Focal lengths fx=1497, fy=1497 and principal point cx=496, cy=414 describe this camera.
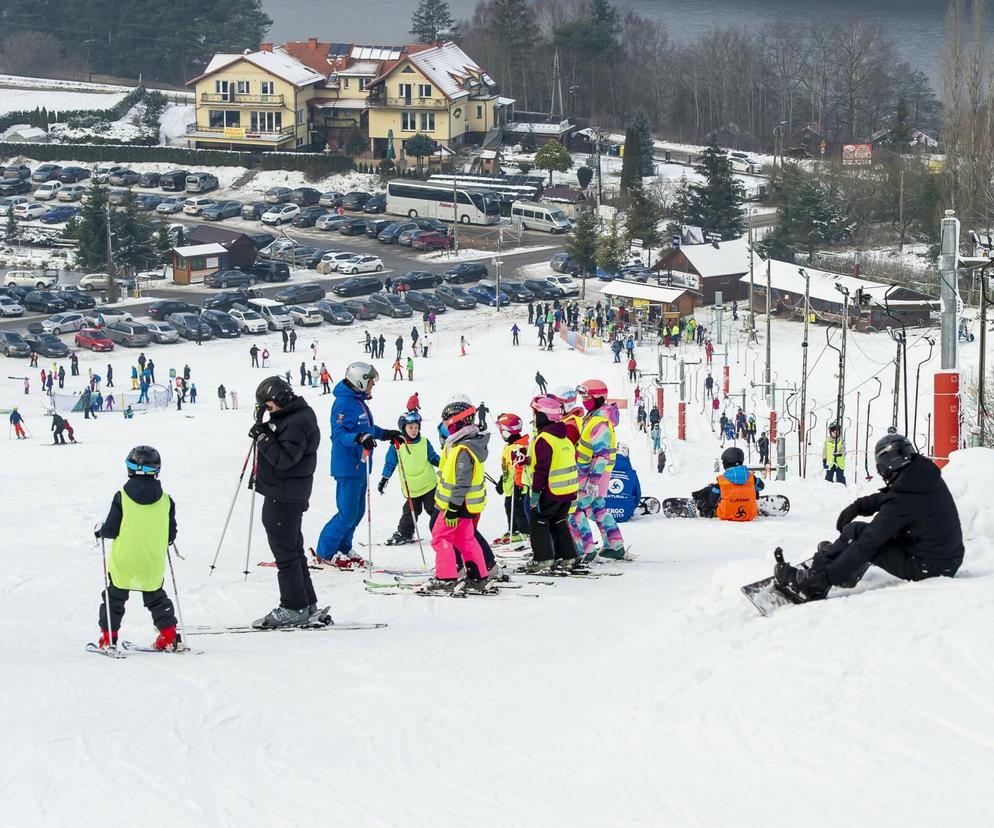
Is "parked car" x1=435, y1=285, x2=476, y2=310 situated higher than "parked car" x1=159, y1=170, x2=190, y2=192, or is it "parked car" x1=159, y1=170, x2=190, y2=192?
"parked car" x1=159, y1=170, x2=190, y2=192

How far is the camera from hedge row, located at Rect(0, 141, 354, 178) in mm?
74375

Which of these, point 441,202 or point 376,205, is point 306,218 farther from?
point 441,202

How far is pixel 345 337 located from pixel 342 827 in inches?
1566

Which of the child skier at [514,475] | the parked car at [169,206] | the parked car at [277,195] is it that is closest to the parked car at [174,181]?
the parked car at [169,206]

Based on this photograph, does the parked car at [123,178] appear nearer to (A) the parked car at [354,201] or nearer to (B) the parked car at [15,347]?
(A) the parked car at [354,201]

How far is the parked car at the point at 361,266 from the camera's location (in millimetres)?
55625

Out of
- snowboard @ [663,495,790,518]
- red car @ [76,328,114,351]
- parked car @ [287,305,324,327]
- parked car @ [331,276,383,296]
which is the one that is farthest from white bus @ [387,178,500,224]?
snowboard @ [663,495,790,518]

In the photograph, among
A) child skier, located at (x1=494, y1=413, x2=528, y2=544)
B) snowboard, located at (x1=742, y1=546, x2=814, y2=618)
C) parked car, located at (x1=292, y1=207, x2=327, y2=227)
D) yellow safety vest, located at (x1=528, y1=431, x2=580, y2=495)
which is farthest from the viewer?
parked car, located at (x1=292, y1=207, x2=327, y2=227)

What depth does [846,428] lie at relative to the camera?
28953mm

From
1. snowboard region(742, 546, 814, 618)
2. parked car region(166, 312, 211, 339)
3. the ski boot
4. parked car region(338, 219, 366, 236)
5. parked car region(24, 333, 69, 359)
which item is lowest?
parked car region(24, 333, 69, 359)

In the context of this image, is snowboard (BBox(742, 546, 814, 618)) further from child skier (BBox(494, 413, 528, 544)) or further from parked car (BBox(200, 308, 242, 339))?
parked car (BBox(200, 308, 242, 339))

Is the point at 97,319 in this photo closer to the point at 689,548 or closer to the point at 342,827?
the point at 689,548

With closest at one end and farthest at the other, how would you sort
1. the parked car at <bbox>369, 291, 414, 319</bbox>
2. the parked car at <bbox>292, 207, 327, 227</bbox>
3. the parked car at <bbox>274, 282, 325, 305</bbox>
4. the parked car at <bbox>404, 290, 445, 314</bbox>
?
the parked car at <bbox>369, 291, 414, 319</bbox> < the parked car at <bbox>404, 290, 445, 314</bbox> < the parked car at <bbox>274, 282, 325, 305</bbox> < the parked car at <bbox>292, 207, 327, 227</bbox>

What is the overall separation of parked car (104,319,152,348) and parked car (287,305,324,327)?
484cm
